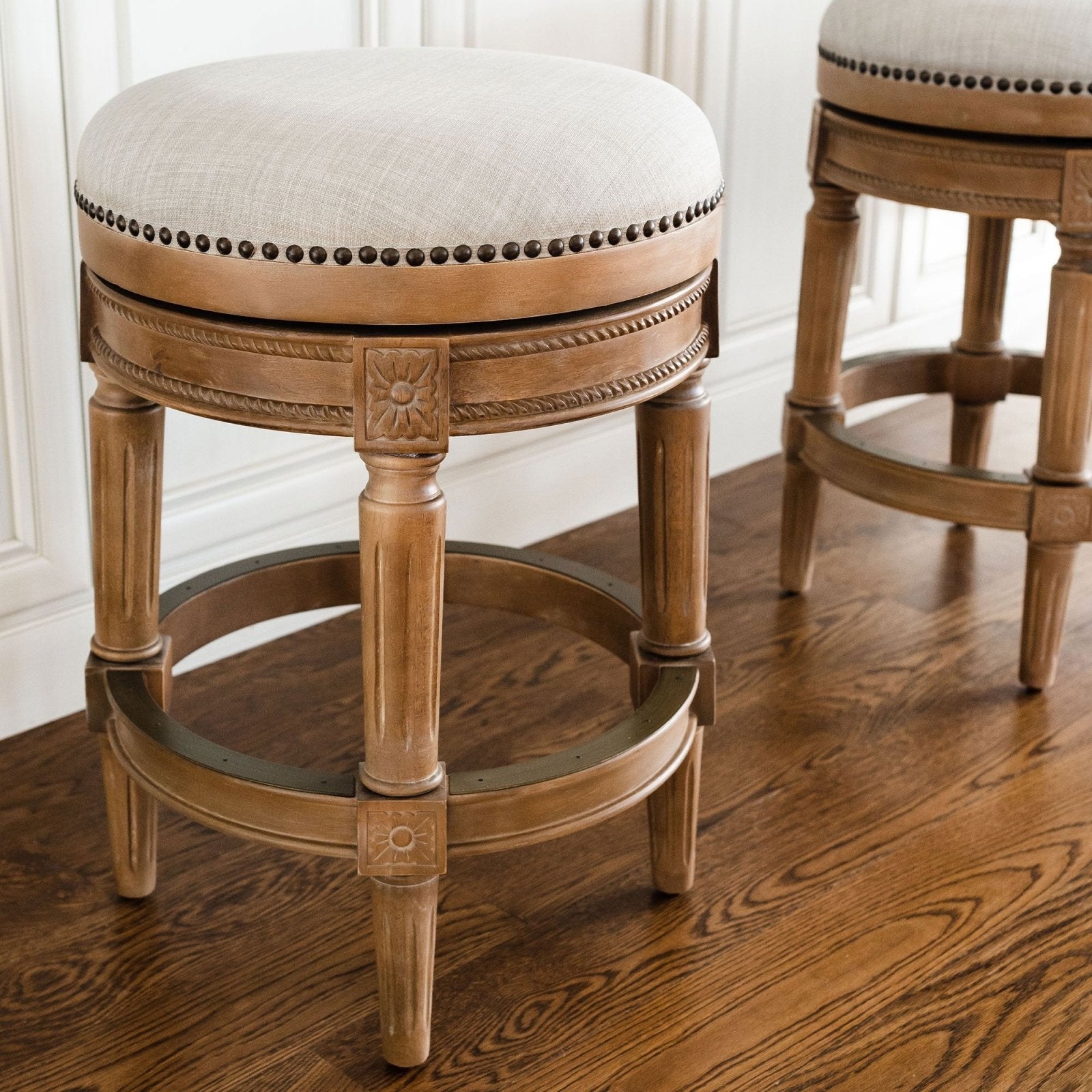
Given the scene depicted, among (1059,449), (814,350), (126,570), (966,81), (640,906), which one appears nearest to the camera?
(126,570)

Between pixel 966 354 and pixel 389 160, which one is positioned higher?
pixel 389 160

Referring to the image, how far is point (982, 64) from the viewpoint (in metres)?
1.26

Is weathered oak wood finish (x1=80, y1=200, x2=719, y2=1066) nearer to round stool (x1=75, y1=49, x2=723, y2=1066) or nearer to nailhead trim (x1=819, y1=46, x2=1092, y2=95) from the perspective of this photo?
round stool (x1=75, y1=49, x2=723, y2=1066)

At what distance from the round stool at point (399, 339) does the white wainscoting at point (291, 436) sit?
0.28 meters

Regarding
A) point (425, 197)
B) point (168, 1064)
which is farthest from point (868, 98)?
point (168, 1064)

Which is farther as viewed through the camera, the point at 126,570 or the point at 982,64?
the point at 982,64

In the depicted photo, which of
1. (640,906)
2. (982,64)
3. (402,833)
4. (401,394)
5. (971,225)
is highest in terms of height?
(982,64)

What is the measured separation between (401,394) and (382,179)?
0.11 meters

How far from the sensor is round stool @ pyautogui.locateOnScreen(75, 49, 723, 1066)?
813 mm

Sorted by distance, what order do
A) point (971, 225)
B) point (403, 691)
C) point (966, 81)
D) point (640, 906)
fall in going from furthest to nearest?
point (971, 225) → point (966, 81) → point (640, 906) → point (403, 691)

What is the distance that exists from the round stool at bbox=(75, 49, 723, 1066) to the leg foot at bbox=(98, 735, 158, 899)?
3 cm

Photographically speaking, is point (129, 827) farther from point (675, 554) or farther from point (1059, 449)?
point (1059, 449)

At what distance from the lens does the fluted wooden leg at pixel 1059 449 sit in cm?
132

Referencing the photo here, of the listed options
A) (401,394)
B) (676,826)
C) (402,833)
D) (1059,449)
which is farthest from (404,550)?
(1059,449)
